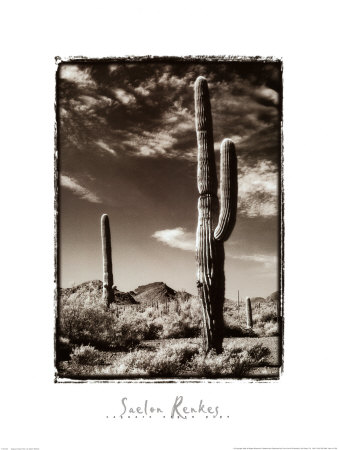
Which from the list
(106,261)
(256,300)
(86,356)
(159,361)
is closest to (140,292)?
(106,261)

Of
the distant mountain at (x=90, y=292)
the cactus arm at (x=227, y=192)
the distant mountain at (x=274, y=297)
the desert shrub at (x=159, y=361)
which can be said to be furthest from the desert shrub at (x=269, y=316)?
the distant mountain at (x=90, y=292)

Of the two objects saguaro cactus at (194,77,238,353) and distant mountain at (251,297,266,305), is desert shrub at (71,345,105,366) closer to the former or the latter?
saguaro cactus at (194,77,238,353)

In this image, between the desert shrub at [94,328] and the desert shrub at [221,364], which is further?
the desert shrub at [94,328]

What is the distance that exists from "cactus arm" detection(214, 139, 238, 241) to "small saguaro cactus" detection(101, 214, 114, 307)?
1.15 m

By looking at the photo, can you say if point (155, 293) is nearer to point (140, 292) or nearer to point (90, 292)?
point (140, 292)

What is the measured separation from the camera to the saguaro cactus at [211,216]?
4.96m

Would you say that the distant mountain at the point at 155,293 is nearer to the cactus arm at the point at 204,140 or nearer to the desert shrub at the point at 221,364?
the desert shrub at the point at 221,364

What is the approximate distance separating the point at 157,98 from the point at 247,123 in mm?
997

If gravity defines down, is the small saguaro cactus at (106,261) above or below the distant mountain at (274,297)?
above

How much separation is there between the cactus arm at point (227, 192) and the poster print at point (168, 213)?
12mm

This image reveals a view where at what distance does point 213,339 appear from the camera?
4.93 meters

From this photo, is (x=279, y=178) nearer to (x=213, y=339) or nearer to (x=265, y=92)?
(x=265, y=92)

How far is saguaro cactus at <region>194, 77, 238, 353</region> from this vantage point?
496cm

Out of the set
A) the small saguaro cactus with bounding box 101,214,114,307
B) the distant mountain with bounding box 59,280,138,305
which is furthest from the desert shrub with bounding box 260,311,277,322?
the small saguaro cactus with bounding box 101,214,114,307
